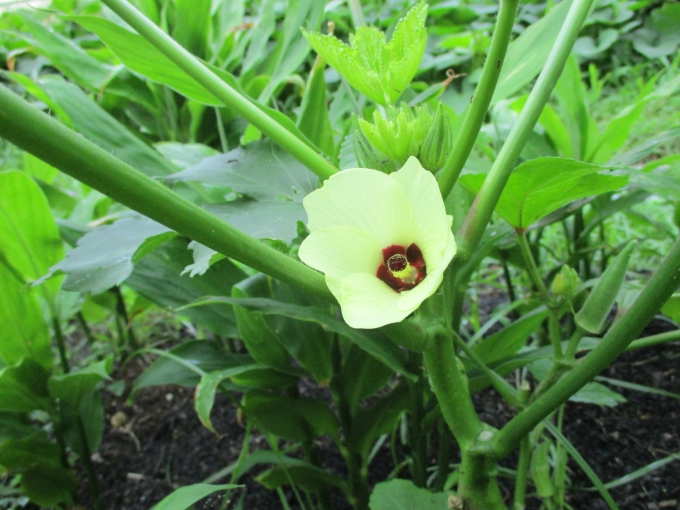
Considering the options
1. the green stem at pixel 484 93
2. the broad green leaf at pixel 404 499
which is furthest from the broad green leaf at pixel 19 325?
the green stem at pixel 484 93

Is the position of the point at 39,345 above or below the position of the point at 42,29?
below

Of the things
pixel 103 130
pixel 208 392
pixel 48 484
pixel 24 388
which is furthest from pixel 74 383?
pixel 103 130

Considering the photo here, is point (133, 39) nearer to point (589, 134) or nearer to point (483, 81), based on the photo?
point (483, 81)

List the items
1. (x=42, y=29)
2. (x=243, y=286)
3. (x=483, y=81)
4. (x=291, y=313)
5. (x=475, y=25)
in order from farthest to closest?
(x=475, y=25) < (x=42, y=29) < (x=243, y=286) < (x=291, y=313) < (x=483, y=81)

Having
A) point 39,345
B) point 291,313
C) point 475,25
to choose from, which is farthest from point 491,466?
point 475,25

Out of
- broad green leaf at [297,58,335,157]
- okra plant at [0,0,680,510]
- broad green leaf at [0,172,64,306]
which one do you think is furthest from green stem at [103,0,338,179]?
broad green leaf at [0,172,64,306]

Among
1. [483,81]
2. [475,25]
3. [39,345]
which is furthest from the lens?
[475,25]

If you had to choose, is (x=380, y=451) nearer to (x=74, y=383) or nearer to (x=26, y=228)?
(x=74, y=383)
